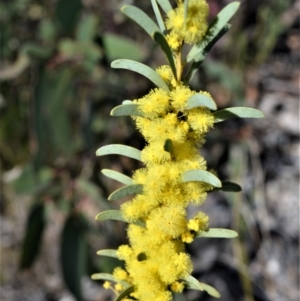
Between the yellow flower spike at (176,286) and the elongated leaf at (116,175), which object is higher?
the elongated leaf at (116,175)

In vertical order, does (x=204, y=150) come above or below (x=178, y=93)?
below

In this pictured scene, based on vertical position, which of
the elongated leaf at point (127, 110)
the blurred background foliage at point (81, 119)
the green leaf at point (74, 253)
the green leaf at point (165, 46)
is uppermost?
the green leaf at point (165, 46)

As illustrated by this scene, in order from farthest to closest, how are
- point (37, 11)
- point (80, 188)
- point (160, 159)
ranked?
1. point (37, 11)
2. point (80, 188)
3. point (160, 159)

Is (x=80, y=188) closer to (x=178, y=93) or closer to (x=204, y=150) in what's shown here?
(x=204, y=150)

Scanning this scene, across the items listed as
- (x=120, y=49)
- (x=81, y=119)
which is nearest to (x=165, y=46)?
(x=120, y=49)

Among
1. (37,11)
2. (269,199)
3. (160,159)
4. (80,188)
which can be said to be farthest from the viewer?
(37,11)

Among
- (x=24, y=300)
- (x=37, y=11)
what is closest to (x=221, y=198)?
(x=24, y=300)

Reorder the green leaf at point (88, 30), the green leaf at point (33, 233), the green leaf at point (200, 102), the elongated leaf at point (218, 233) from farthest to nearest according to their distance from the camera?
1. the green leaf at point (88, 30)
2. the green leaf at point (33, 233)
3. the elongated leaf at point (218, 233)
4. the green leaf at point (200, 102)

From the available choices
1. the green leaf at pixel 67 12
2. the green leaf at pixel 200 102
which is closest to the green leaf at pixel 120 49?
the green leaf at pixel 67 12

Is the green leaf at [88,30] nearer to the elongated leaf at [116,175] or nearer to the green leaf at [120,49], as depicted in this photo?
the green leaf at [120,49]
